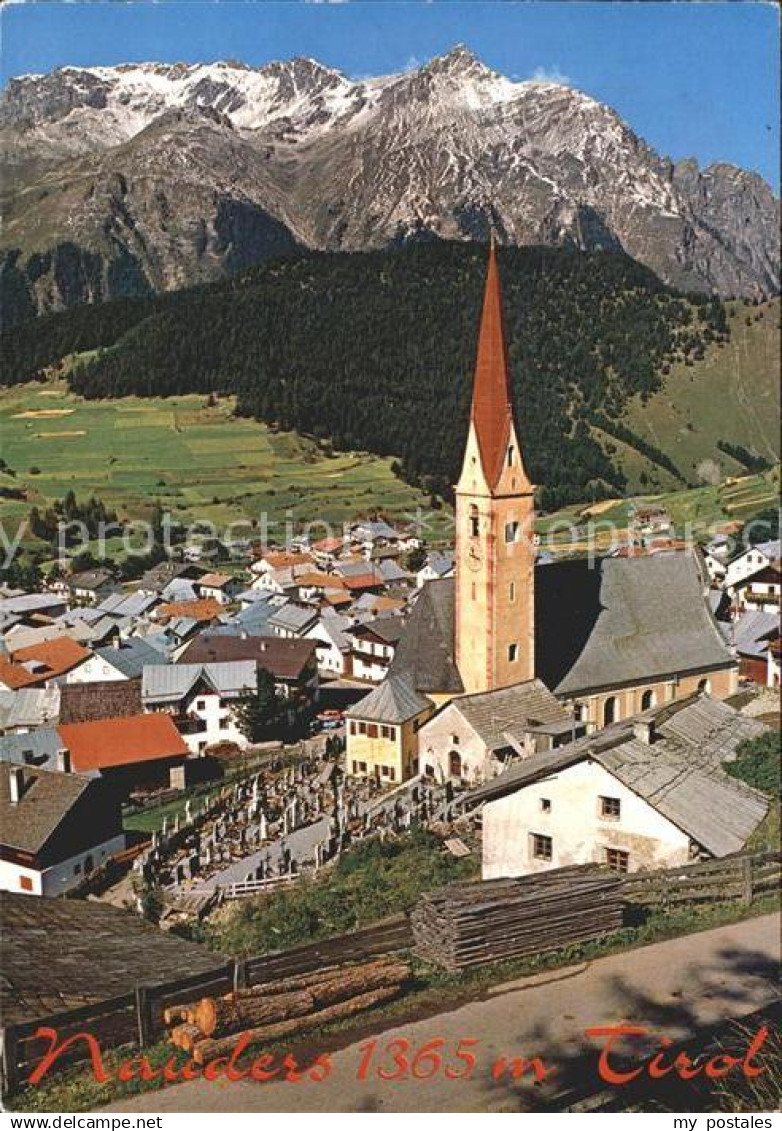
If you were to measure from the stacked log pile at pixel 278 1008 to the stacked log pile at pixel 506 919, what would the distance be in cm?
44

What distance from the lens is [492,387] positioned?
11086 mm

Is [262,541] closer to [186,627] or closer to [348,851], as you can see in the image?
[186,627]

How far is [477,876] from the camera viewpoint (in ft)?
28.2

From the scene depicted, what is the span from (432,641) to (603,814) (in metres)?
5.87

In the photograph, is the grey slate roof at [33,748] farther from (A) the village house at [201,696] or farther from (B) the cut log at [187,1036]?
(B) the cut log at [187,1036]

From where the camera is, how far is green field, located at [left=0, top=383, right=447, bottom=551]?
24.4 feet

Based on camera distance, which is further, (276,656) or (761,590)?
(761,590)

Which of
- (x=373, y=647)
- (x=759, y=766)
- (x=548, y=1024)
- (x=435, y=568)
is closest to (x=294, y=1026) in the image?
(x=548, y=1024)

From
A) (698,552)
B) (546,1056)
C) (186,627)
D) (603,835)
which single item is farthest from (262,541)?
(698,552)

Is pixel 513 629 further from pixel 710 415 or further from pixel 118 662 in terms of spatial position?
pixel 118 662

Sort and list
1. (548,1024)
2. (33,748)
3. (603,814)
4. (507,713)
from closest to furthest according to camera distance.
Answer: (548,1024), (33,748), (603,814), (507,713)

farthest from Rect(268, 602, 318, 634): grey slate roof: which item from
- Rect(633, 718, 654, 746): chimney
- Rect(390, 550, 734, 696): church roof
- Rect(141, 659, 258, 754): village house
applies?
Rect(390, 550, 734, 696): church roof

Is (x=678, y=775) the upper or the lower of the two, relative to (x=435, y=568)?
lower

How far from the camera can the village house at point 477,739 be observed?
1001 cm
